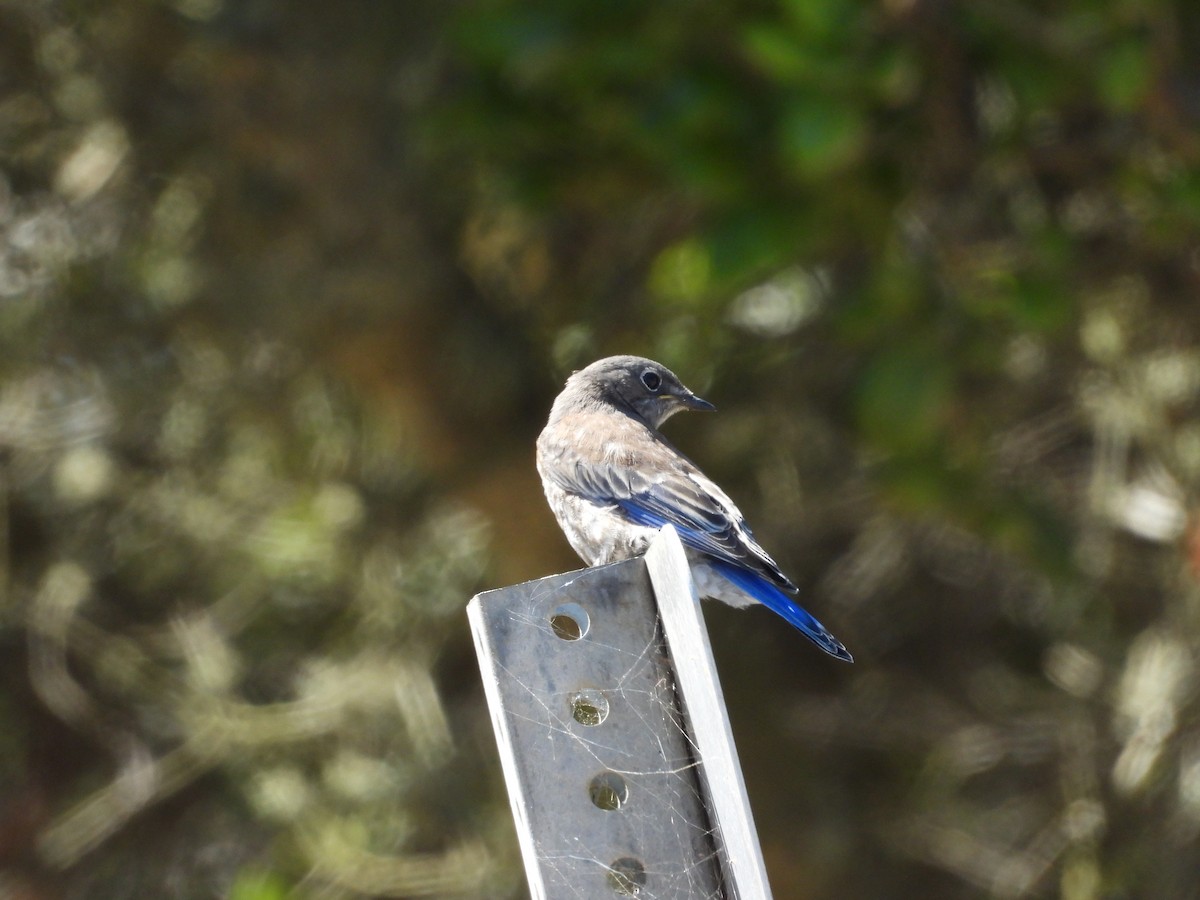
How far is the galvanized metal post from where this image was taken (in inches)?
89.8

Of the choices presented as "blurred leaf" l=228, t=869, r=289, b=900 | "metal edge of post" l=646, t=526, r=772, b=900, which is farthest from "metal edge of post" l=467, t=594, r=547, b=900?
"blurred leaf" l=228, t=869, r=289, b=900

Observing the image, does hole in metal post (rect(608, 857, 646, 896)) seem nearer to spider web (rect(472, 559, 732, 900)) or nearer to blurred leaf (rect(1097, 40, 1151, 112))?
spider web (rect(472, 559, 732, 900))

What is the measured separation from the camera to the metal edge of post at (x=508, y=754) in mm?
2248

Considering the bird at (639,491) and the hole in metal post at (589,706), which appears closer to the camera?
the hole in metal post at (589,706)

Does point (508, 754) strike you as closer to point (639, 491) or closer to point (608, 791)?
point (608, 791)

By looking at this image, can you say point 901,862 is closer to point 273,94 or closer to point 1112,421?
point 1112,421

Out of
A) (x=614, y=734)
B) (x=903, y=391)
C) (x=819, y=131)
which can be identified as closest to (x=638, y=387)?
(x=903, y=391)

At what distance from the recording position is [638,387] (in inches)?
190

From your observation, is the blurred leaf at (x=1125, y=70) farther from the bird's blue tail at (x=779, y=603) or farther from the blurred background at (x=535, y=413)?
the bird's blue tail at (x=779, y=603)

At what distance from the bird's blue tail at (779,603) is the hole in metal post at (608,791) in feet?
3.40

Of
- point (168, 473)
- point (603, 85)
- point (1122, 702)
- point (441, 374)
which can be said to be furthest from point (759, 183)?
point (168, 473)

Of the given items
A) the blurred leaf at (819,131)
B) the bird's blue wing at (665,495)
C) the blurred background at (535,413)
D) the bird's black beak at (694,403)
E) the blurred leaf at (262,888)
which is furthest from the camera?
the blurred leaf at (262,888)

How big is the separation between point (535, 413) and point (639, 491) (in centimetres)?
243


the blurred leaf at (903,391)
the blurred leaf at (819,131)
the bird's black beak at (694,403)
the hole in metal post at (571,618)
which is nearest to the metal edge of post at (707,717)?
the hole in metal post at (571,618)
